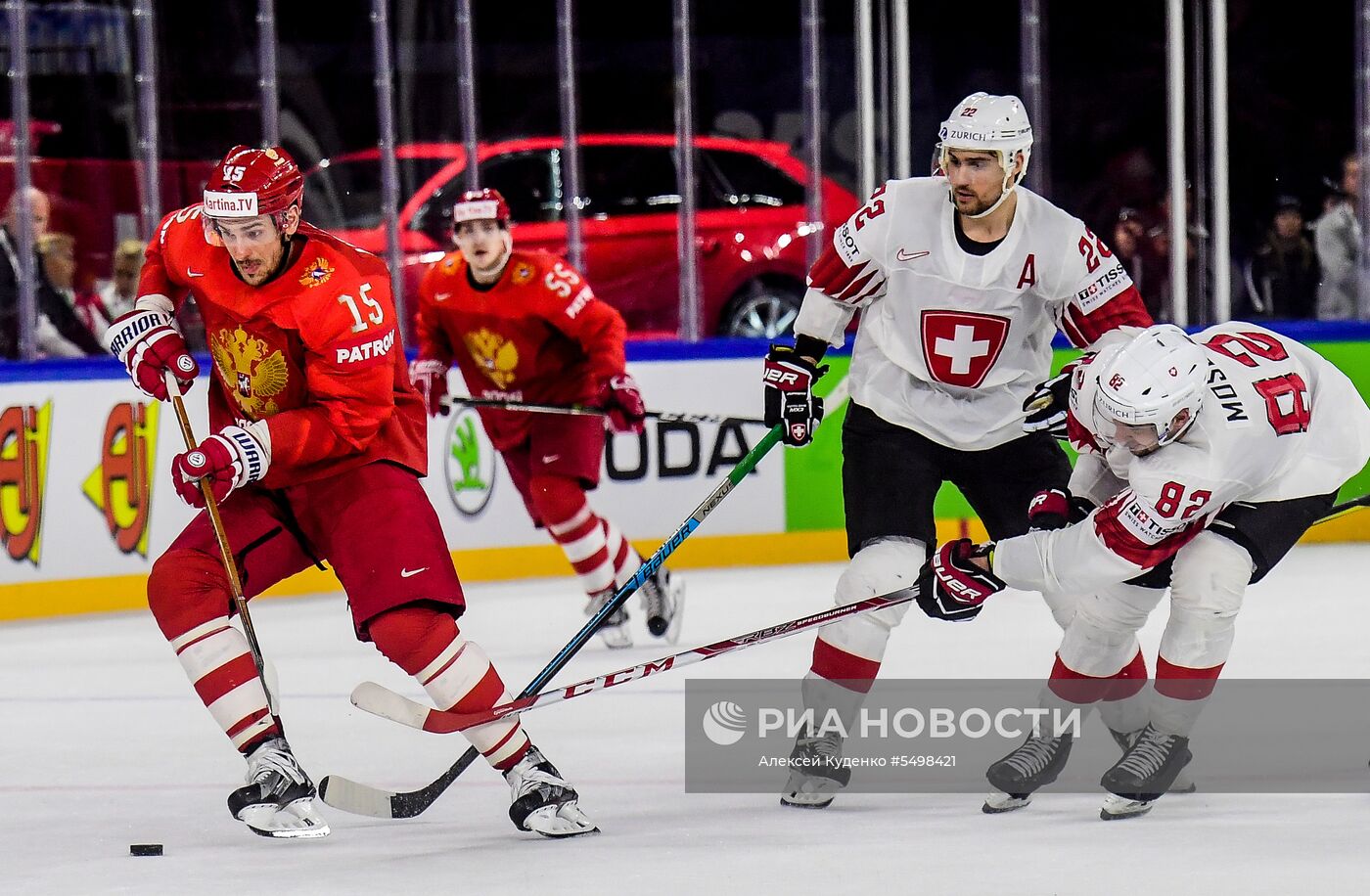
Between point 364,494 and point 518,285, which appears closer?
point 364,494

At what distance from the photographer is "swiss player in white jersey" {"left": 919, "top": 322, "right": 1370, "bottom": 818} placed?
3094 mm

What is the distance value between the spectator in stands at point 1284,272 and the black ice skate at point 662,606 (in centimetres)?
301

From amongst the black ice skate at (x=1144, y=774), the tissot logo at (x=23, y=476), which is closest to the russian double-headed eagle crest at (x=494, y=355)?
the tissot logo at (x=23, y=476)

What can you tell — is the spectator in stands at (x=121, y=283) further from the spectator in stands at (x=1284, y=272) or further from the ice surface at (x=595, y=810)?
the spectator in stands at (x=1284, y=272)

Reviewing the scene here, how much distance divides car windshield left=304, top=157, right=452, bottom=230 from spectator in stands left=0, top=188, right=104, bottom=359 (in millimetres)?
1055

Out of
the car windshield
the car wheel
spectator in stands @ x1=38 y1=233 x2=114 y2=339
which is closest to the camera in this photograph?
spectator in stands @ x1=38 y1=233 x2=114 y2=339

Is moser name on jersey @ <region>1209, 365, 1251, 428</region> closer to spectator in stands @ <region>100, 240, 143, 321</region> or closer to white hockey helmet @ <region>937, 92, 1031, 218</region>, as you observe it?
white hockey helmet @ <region>937, 92, 1031, 218</region>

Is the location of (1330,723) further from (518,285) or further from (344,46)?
(344,46)

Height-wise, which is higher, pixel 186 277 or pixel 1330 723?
pixel 186 277

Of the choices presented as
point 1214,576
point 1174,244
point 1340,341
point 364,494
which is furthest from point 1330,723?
point 1174,244

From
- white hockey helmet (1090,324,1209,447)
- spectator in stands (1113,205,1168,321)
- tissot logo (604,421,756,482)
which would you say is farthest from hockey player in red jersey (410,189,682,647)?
spectator in stands (1113,205,1168,321)

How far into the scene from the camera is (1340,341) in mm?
6973

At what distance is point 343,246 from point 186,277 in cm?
28

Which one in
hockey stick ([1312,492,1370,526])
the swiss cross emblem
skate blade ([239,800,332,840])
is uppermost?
the swiss cross emblem
